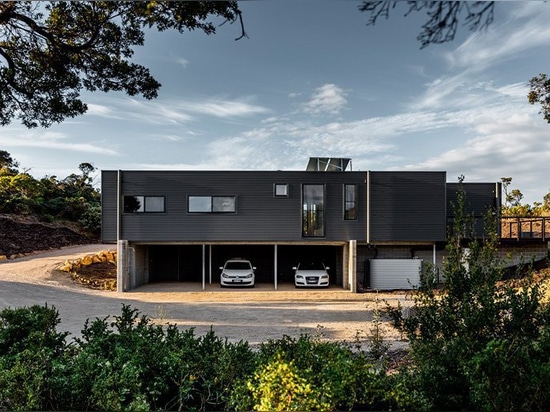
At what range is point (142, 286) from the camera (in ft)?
35.7

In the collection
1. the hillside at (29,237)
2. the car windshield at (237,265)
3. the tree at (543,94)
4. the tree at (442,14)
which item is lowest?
the car windshield at (237,265)

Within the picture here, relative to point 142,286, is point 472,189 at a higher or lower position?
higher

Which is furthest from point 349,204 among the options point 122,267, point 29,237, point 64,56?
point 29,237

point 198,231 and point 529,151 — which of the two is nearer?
point 529,151

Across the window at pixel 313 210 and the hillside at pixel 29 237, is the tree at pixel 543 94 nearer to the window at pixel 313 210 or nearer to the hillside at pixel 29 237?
the window at pixel 313 210

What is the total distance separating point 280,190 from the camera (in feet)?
35.6

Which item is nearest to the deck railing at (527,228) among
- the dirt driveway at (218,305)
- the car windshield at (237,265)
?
the dirt driveway at (218,305)

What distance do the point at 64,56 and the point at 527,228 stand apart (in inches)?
514

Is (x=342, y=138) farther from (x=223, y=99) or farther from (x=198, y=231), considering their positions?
(x=198, y=231)

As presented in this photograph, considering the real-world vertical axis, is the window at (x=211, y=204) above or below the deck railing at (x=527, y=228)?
above

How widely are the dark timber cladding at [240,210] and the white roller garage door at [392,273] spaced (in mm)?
1197

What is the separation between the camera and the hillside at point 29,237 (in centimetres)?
1193

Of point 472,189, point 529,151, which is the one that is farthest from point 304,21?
point 472,189

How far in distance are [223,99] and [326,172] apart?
789cm
